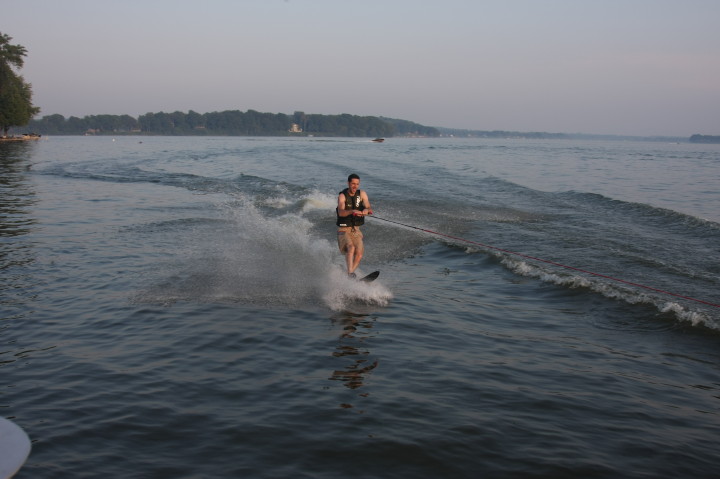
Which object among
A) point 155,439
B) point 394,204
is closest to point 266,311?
point 155,439

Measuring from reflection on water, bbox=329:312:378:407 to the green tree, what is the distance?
91699 mm

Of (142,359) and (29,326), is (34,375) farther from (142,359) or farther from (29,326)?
(29,326)

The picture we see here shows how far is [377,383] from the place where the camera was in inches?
248

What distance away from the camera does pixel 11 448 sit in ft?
15.5

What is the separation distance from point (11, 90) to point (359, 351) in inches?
3720

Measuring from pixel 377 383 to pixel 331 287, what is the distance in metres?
4.29

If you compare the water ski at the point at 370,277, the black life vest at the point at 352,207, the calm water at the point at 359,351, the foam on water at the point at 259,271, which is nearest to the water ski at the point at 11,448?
the calm water at the point at 359,351

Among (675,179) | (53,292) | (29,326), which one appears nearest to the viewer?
(29,326)

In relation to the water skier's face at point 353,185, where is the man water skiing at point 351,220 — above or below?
below

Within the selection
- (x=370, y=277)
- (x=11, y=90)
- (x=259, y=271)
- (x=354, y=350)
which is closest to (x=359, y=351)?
(x=354, y=350)

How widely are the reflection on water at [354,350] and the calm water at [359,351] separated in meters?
0.05

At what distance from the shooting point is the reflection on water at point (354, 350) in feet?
21.2

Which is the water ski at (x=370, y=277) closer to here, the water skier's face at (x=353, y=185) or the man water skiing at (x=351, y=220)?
the man water skiing at (x=351, y=220)

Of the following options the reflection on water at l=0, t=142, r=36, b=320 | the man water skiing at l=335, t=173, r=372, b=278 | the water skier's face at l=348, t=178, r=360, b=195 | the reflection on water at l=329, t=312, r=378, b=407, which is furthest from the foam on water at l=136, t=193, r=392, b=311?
the reflection on water at l=0, t=142, r=36, b=320
